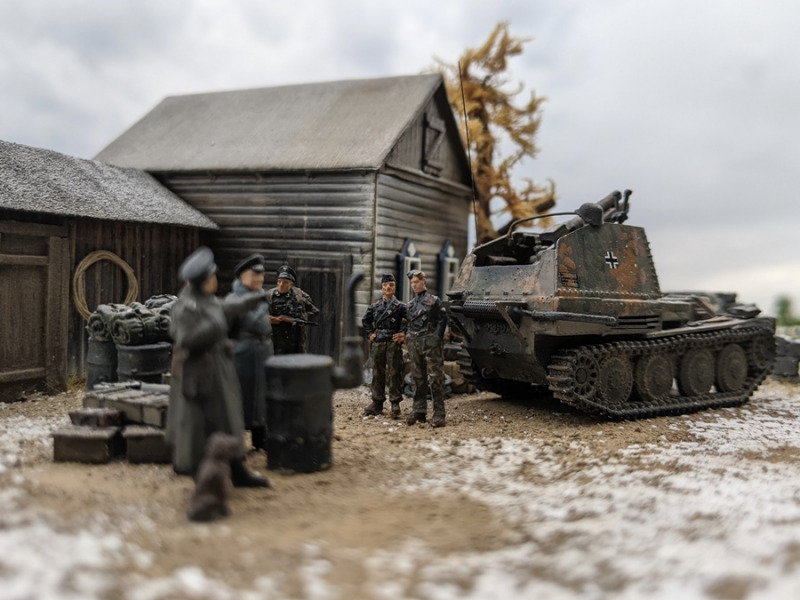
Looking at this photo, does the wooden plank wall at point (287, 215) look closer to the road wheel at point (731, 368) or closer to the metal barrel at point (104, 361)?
the metal barrel at point (104, 361)

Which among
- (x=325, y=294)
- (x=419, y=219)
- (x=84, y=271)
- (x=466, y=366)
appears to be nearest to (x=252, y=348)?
(x=466, y=366)

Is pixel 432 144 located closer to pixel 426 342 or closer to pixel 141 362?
pixel 426 342

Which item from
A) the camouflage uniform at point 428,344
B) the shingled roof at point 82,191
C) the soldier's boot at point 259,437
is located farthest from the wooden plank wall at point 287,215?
the soldier's boot at point 259,437

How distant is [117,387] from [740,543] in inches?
264

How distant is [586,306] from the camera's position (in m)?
9.78

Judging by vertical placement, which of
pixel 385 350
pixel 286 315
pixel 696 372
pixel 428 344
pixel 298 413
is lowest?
pixel 298 413

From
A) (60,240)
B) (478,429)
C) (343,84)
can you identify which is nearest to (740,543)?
(478,429)

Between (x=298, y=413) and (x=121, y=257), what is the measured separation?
7578 mm

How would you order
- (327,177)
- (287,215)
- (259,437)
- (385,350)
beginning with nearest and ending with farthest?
(259,437) < (385,350) < (327,177) < (287,215)

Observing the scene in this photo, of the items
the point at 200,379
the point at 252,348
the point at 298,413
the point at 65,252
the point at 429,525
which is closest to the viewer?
the point at 429,525

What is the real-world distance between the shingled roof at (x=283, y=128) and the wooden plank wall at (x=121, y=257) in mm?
2045

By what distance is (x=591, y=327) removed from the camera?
9.71m

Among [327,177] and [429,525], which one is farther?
[327,177]

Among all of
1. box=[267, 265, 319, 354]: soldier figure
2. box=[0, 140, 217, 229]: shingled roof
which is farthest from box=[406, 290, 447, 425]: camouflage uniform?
box=[0, 140, 217, 229]: shingled roof
